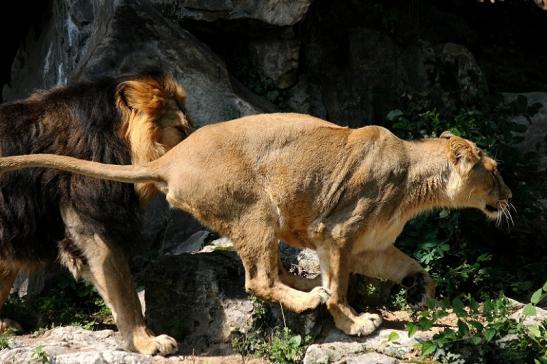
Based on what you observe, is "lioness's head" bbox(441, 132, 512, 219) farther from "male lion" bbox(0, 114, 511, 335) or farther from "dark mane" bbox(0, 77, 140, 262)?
"dark mane" bbox(0, 77, 140, 262)

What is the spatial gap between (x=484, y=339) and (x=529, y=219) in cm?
239

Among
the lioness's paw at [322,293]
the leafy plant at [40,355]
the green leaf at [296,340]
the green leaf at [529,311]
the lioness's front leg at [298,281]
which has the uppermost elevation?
the green leaf at [529,311]

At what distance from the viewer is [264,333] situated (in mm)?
5969

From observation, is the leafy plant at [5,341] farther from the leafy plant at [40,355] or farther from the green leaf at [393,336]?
the green leaf at [393,336]

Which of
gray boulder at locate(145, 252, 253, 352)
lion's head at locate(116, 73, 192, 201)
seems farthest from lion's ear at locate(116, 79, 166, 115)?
gray boulder at locate(145, 252, 253, 352)

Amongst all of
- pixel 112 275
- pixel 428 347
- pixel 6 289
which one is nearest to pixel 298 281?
pixel 428 347

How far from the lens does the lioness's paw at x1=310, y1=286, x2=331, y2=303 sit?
558 cm

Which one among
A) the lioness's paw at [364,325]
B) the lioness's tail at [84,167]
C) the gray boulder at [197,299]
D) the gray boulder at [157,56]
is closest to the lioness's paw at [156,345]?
the gray boulder at [197,299]

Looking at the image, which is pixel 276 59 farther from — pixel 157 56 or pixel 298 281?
pixel 298 281

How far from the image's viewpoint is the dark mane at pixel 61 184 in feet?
19.5

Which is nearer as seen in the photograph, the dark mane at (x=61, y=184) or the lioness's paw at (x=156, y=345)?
the lioness's paw at (x=156, y=345)

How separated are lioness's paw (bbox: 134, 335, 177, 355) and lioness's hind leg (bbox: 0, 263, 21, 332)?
1256mm

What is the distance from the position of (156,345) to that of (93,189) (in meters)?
1.07

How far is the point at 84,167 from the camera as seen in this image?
552 cm
